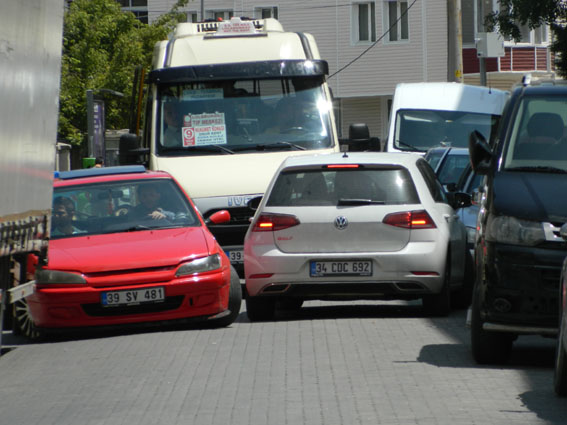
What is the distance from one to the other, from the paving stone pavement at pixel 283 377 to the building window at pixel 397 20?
43.0 meters

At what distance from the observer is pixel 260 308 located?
13.4 metres

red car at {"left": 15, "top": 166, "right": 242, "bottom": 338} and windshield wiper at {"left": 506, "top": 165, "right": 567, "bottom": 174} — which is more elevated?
windshield wiper at {"left": 506, "top": 165, "right": 567, "bottom": 174}

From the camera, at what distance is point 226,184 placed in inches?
660

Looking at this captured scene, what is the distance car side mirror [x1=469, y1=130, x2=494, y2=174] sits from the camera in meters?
10.2

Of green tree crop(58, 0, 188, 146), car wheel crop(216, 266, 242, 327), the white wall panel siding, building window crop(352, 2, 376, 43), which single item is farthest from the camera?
the white wall panel siding

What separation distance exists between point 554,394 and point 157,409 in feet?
7.89

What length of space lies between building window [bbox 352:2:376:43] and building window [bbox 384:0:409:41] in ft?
1.93

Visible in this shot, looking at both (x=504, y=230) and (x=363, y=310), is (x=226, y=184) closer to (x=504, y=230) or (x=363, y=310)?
(x=363, y=310)

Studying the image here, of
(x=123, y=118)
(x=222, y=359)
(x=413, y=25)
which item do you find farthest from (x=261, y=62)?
(x=413, y=25)

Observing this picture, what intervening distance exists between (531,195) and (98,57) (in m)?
40.8

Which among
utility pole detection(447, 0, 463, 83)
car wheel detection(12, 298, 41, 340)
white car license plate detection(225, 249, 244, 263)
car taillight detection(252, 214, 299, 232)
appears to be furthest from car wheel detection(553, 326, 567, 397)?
utility pole detection(447, 0, 463, 83)

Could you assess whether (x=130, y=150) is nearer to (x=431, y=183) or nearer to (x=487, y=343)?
(x=431, y=183)

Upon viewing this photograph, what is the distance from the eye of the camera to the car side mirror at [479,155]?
10234 mm

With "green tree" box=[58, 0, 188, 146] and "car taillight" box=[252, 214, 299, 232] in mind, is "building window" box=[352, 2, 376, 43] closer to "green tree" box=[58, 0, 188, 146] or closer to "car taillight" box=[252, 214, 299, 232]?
"green tree" box=[58, 0, 188, 146]
